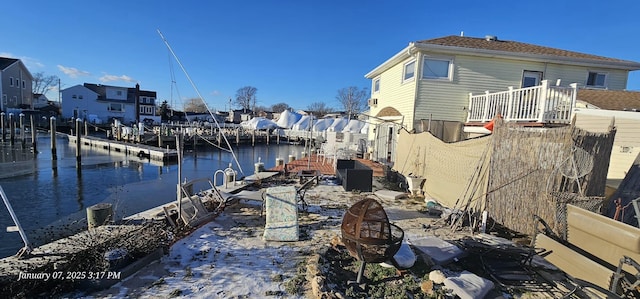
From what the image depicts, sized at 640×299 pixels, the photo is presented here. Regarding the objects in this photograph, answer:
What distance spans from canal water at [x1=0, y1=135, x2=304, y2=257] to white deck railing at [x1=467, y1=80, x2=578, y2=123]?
36.0ft

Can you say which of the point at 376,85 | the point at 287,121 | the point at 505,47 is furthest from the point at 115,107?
the point at 505,47

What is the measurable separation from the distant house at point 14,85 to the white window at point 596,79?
5959 centimetres

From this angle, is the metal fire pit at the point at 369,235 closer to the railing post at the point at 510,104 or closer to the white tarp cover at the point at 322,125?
the railing post at the point at 510,104

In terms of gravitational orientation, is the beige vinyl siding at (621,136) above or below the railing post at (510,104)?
below

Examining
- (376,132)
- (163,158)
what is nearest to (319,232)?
(376,132)

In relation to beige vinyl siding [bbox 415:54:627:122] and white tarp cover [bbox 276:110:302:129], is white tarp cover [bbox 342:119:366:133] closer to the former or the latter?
white tarp cover [bbox 276:110:302:129]

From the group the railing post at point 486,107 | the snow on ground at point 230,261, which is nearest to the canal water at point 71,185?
the snow on ground at point 230,261

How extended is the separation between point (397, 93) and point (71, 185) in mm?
15418

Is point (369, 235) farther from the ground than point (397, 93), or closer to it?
closer to it

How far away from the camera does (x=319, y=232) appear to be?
564cm

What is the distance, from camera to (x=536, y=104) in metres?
8.77

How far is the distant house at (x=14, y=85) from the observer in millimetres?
39822

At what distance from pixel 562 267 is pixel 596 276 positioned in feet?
1.91

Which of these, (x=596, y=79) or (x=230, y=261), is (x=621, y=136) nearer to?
(x=596, y=79)
